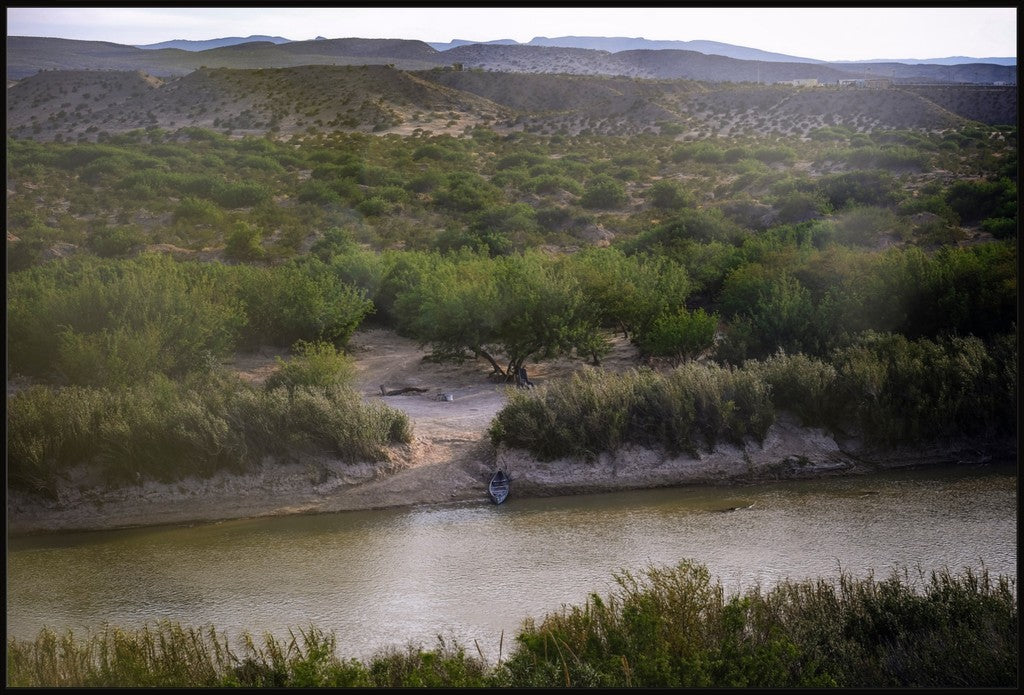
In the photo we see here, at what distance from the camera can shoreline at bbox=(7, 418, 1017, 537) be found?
43.5 feet

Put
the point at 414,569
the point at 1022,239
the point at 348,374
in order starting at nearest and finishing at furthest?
the point at 1022,239 → the point at 414,569 → the point at 348,374

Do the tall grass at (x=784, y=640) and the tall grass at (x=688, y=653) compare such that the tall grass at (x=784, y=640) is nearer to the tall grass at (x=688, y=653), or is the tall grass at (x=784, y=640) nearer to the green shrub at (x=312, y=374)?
the tall grass at (x=688, y=653)

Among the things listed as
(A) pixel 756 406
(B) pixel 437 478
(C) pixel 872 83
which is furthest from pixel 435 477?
(C) pixel 872 83

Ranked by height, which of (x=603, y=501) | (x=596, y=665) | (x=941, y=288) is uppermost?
(x=941, y=288)

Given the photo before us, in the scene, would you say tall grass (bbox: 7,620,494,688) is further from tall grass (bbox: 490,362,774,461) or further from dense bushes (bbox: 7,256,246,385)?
dense bushes (bbox: 7,256,246,385)

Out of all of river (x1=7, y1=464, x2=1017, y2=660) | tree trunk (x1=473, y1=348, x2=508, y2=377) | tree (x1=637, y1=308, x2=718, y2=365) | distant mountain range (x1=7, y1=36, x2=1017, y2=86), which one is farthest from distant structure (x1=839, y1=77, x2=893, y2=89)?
river (x1=7, y1=464, x2=1017, y2=660)

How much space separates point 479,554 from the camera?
11.5 meters

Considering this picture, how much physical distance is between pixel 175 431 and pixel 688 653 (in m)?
9.01

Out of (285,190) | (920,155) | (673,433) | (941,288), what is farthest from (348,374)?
(920,155)

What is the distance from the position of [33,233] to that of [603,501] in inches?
997

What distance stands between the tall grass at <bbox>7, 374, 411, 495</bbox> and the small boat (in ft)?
5.95

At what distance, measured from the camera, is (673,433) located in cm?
1458

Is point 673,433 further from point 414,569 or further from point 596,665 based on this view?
point 596,665

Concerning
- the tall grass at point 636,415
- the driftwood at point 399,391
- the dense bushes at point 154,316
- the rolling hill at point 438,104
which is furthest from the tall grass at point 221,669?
the rolling hill at point 438,104
